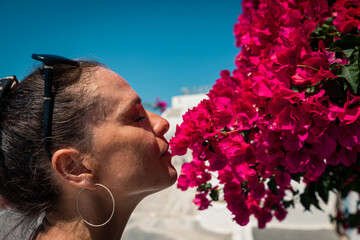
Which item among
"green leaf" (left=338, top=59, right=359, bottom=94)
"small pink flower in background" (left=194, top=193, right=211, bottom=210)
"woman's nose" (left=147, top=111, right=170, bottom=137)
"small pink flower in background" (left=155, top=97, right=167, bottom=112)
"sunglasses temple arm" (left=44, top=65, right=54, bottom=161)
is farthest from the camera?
"small pink flower in background" (left=155, top=97, right=167, bottom=112)

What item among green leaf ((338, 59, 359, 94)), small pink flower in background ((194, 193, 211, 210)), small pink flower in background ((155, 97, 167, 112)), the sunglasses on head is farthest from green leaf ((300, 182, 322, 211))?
small pink flower in background ((155, 97, 167, 112))

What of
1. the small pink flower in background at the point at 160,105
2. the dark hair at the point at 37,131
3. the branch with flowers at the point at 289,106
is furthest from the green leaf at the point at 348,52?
the small pink flower in background at the point at 160,105

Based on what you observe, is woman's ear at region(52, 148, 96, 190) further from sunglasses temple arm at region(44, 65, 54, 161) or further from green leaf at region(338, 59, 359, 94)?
green leaf at region(338, 59, 359, 94)

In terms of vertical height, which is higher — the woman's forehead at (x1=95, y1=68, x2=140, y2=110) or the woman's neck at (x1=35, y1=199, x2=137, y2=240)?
the woman's forehead at (x1=95, y1=68, x2=140, y2=110)

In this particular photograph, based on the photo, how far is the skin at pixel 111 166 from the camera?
41.6 inches

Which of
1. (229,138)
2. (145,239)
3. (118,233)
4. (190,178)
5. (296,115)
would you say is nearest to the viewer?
(296,115)

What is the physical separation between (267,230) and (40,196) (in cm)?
458

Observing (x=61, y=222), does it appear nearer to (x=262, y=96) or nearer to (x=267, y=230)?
(x=262, y=96)

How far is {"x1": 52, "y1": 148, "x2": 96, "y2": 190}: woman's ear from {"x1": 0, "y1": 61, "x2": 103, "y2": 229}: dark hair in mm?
34

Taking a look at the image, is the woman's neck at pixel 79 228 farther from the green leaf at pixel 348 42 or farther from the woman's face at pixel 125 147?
the green leaf at pixel 348 42

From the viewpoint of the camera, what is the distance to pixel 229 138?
0.88 meters

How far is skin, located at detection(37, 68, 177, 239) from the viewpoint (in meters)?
1.06

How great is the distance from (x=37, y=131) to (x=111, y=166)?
291 mm

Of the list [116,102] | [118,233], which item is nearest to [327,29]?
[116,102]
